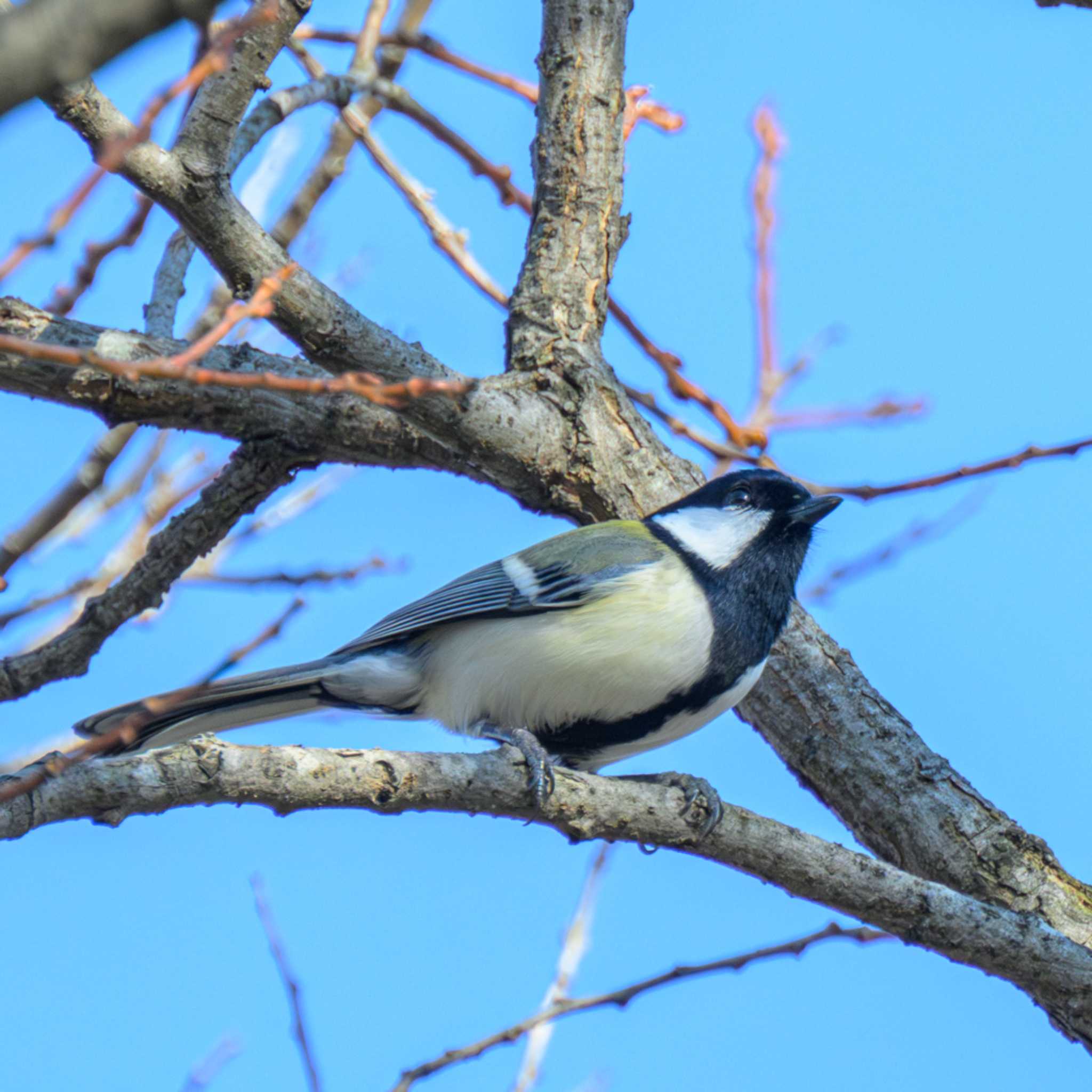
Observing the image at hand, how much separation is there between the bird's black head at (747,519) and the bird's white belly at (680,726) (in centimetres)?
43

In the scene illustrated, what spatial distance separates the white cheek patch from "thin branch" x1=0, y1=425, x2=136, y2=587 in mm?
1741

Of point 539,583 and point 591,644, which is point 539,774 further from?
point 539,583

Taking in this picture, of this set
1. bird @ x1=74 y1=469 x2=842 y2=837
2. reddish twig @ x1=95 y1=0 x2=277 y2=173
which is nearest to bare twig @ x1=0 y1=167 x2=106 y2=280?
reddish twig @ x1=95 y1=0 x2=277 y2=173

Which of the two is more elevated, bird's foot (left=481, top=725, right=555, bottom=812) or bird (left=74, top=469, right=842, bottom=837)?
bird (left=74, top=469, right=842, bottom=837)

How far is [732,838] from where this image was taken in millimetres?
3129

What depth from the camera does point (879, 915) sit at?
3051 millimetres

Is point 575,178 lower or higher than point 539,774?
higher

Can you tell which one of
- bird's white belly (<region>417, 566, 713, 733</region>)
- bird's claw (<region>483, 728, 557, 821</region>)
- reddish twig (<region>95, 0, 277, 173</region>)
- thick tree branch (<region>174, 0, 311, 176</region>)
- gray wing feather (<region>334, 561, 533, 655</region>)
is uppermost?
thick tree branch (<region>174, 0, 311, 176</region>)

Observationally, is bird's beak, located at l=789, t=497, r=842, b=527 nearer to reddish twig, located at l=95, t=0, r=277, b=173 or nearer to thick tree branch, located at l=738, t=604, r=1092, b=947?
thick tree branch, located at l=738, t=604, r=1092, b=947

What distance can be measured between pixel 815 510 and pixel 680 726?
2.94ft

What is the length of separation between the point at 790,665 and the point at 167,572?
1880mm

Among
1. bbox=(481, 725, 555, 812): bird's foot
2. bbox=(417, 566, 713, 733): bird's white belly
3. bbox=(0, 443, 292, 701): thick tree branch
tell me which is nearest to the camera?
bbox=(481, 725, 555, 812): bird's foot

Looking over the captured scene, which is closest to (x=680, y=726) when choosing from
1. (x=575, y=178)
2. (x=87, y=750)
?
(x=575, y=178)

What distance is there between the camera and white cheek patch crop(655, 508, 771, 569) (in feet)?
13.2
